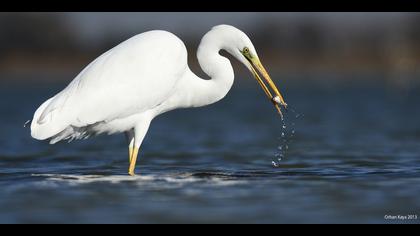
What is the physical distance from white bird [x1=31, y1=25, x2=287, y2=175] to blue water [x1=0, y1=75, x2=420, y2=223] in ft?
1.94

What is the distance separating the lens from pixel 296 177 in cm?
999

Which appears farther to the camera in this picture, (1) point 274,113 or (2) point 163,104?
(1) point 274,113

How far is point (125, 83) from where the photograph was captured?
32.0 feet

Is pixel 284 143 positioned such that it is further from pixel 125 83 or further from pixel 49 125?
pixel 49 125

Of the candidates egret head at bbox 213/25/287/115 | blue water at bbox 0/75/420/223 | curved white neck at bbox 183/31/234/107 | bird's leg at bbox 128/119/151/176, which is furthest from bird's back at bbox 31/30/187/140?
blue water at bbox 0/75/420/223

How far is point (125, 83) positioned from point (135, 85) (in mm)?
108

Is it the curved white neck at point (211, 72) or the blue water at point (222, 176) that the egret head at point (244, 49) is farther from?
the blue water at point (222, 176)

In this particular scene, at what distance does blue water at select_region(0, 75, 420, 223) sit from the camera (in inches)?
313

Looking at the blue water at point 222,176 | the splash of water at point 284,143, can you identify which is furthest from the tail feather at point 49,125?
the splash of water at point 284,143

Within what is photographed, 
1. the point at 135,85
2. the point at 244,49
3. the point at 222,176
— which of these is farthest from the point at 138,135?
the point at 244,49

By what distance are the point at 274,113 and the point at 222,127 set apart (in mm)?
4715

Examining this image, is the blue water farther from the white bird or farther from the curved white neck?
the curved white neck
